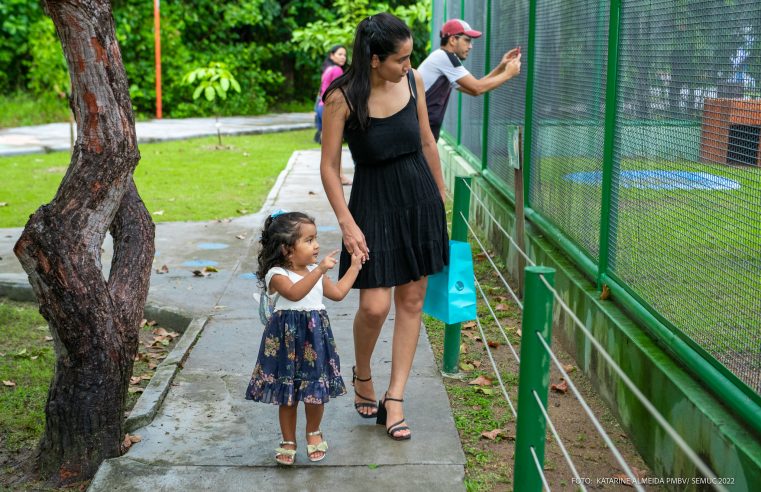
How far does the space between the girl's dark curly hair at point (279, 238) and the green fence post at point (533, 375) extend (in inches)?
46.2

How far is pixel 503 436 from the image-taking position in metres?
4.51

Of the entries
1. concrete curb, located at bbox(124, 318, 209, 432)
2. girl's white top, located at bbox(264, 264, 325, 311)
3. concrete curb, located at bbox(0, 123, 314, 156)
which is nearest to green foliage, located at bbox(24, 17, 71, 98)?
concrete curb, located at bbox(0, 123, 314, 156)

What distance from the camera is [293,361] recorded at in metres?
4.01

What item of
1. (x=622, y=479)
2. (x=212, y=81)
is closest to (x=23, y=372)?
(x=622, y=479)

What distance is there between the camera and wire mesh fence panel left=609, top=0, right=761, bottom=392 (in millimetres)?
3354

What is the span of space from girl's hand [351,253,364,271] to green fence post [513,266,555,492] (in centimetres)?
110

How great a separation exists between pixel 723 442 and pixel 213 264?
5.58m

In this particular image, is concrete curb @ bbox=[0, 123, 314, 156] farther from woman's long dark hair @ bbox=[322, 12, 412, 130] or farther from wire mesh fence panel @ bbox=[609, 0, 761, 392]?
wire mesh fence panel @ bbox=[609, 0, 761, 392]

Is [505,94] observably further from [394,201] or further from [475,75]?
[394,201]

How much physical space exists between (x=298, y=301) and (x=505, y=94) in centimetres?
462

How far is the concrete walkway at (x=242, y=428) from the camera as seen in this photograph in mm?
3990

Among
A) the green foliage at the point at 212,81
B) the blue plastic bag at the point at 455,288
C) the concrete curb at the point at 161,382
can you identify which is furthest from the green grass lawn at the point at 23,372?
the green foliage at the point at 212,81

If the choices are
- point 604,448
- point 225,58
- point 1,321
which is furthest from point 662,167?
point 225,58

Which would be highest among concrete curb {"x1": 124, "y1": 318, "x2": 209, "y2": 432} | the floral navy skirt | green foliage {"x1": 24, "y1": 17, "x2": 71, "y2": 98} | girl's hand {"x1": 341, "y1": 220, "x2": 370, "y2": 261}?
green foliage {"x1": 24, "y1": 17, "x2": 71, "y2": 98}
